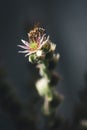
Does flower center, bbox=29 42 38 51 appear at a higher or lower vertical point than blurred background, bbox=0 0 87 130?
lower

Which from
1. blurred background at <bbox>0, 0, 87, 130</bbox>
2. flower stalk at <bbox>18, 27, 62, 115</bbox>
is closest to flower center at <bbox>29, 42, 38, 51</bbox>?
flower stalk at <bbox>18, 27, 62, 115</bbox>

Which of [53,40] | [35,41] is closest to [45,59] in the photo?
[35,41]

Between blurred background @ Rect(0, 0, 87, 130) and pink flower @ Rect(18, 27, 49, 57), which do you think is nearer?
pink flower @ Rect(18, 27, 49, 57)

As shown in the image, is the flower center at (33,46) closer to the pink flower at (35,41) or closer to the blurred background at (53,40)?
the pink flower at (35,41)

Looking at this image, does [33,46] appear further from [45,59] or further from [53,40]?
[53,40]

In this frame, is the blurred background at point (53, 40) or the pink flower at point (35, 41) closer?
the pink flower at point (35, 41)

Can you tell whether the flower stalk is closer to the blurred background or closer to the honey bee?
the honey bee

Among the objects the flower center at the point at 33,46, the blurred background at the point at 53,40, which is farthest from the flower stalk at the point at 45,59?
the blurred background at the point at 53,40

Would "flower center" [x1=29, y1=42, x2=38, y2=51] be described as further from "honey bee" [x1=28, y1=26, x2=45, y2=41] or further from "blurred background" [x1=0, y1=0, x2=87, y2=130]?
"blurred background" [x1=0, y1=0, x2=87, y2=130]

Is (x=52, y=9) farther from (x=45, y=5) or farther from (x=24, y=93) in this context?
(x=24, y=93)

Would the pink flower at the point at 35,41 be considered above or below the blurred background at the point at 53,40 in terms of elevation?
below

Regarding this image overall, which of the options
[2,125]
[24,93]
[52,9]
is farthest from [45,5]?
[2,125]

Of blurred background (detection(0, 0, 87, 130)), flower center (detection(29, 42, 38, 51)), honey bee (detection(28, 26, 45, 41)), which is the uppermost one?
blurred background (detection(0, 0, 87, 130))
